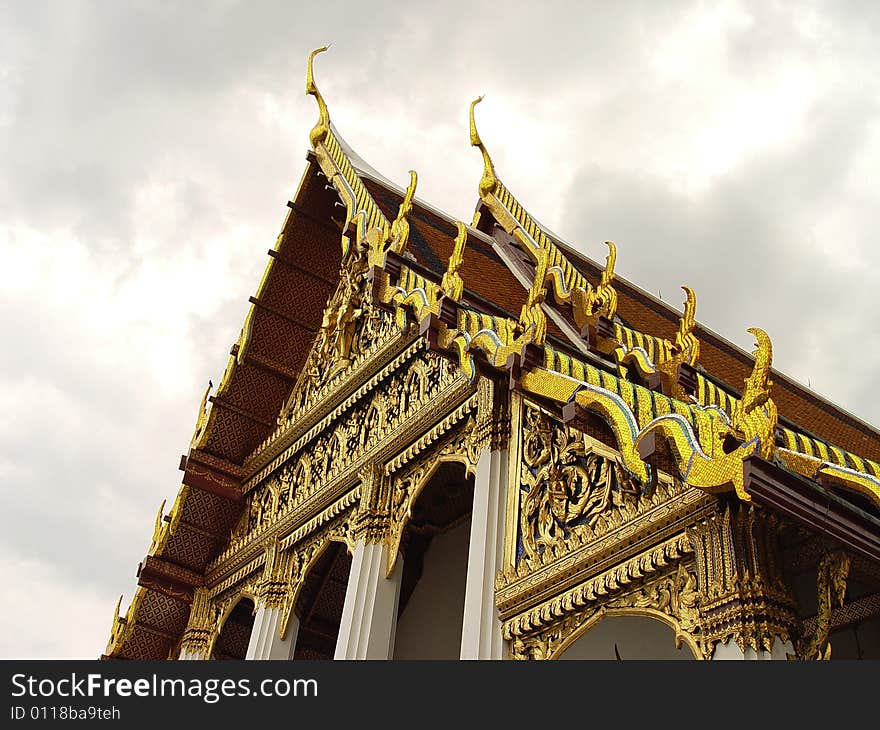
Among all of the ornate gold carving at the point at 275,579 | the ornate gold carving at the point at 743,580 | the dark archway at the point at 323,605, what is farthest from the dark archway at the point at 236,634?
the ornate gold carving at the point at 743,580

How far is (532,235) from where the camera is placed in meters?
8.09

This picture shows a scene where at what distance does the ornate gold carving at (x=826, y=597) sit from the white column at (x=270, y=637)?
175 inches

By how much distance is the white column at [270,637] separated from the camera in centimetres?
746

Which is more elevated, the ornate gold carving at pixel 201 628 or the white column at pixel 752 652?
the ornate gold carving at pixel 201 628

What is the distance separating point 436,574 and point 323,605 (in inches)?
37.9

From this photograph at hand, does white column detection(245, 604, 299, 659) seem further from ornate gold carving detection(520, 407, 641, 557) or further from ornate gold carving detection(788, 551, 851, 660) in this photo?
ornate gold carving detection(788, 551, 851, 660)

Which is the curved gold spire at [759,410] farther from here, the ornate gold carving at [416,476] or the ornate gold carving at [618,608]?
the ornate gold carving at [416,476]

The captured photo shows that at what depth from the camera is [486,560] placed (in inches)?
217

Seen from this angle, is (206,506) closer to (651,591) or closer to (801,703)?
(651,591)

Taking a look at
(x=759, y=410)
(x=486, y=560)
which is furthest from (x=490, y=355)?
(x=759, y=410)

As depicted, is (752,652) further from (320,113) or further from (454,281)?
(320,113)

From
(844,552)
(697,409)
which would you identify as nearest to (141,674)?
(697,409)

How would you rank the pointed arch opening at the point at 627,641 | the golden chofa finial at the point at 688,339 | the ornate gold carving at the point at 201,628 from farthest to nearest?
1. the ornate gold carving at the point at 201,628
2. the golden chofa finial at the point at 688,339
3. the pointed arch opening at the point at 627,641

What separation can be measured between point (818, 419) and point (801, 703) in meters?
6.00
